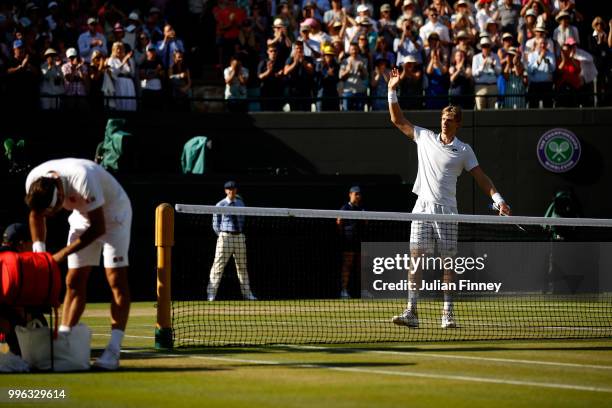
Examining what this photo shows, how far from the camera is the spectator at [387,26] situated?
26.3 metres

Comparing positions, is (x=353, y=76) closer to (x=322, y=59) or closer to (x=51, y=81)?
(x=322, y=59)

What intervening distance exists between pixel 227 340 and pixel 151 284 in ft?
28.3

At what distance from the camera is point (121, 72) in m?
24.3

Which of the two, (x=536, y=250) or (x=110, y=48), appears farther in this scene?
(x=110, y=48)

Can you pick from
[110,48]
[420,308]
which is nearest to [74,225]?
[420,308]

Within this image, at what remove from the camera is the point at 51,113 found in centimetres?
2395

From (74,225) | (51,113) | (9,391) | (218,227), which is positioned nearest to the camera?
(9,391)

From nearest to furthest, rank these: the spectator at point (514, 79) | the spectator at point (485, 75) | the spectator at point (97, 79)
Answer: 1. the spectator at point (97, 79)
2. the spectator at point (514, 79)
3. the spectator at point (485, 75)

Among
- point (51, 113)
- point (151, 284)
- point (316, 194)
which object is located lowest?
point (151, 284)

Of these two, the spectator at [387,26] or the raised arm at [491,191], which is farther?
the spectator at [387,26]

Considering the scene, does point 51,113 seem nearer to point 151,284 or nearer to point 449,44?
point 151,284

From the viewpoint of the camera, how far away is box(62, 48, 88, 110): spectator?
78.2 feet

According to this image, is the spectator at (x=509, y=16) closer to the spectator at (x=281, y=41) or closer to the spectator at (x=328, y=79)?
the spectator at (x=328, y=79)

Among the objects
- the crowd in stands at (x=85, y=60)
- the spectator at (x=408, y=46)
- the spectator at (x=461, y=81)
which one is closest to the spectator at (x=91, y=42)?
the crowd in stands at (x=85, y=60)
